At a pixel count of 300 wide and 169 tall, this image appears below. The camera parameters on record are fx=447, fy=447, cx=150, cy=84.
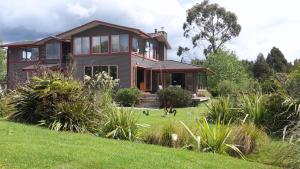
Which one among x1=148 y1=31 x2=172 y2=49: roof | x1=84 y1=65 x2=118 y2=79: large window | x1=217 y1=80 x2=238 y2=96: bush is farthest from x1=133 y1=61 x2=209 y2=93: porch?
x1=217 y1=80 x2=238 y2=96: bush

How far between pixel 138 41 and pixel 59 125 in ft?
89.1

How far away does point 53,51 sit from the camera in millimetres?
45125

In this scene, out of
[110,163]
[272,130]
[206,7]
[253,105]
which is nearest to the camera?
[110,163]

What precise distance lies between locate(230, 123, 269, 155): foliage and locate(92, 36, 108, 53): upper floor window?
28.0m

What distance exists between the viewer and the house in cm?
3803

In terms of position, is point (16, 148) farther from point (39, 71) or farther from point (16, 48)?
point (16, 48)

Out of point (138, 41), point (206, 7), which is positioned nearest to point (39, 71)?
point (138, 41)

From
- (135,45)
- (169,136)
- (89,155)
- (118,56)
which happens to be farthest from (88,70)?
(89,155)

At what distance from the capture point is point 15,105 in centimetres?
1503

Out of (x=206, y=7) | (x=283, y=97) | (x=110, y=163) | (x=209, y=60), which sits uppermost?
(x=206, y=7)

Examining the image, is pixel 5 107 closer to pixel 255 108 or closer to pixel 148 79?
pixel 255 108

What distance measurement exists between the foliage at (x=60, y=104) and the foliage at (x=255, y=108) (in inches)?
183

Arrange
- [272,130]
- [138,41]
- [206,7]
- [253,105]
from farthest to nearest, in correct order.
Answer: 1. [206,7]
2. [138,41]
3. [253,105]
4. [272,130]

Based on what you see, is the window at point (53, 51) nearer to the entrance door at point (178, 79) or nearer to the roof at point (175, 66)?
the roof at point (175, 66)
